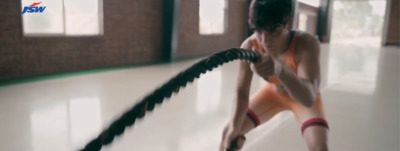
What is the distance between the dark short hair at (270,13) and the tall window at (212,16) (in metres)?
7.10

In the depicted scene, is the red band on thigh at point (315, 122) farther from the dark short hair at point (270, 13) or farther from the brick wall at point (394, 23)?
the brick wall at point (394, 23)

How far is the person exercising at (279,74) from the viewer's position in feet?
2.89

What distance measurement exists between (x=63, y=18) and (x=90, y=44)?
0.73 meters

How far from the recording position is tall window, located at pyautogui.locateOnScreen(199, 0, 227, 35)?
26.5ft

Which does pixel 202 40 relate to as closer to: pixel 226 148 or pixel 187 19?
pixel 187 19

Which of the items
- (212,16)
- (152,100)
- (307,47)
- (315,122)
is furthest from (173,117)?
(212,16)

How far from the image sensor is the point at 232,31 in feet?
30.8

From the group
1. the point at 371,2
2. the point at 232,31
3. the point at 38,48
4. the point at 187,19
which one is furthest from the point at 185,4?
the point at 371,2

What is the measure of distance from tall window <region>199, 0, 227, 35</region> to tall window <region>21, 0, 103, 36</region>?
3073mm

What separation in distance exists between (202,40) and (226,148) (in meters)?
6.92

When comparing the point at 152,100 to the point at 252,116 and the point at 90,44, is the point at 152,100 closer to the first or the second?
the point at 252,116

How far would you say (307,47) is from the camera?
3.82ft

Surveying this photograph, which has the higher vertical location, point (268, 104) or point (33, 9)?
point (33, 9)

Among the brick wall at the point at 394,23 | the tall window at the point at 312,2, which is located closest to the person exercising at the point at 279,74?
the tall window at the point at 312,2
